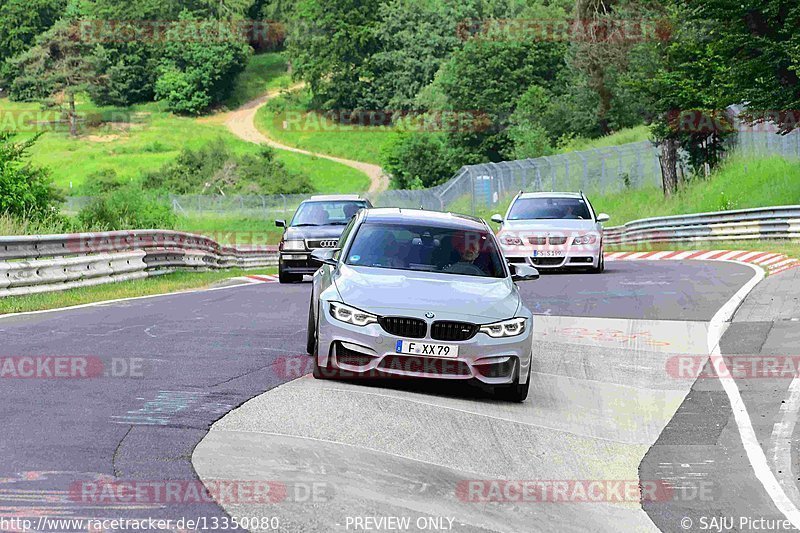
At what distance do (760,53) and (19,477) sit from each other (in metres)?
32.4

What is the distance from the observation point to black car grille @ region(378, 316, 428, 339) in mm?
10273

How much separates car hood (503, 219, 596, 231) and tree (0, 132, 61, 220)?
10491mm

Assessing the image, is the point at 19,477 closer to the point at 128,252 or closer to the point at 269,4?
the point at 128,252

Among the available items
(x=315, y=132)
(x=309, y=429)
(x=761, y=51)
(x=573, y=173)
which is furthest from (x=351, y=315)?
(x=315, y=132)

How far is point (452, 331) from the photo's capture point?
10320 mm

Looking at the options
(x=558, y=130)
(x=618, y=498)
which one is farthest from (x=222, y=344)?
(x=558, y=130)

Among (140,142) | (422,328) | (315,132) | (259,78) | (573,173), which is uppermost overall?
(422,328)

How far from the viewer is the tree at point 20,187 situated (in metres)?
29.1

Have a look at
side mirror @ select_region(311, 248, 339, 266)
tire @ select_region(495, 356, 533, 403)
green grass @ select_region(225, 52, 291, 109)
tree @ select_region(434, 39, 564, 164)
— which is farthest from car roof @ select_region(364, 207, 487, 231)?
green grass @ select_region(225, 52, 291, 109)

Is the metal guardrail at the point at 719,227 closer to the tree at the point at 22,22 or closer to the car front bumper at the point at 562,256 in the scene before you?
the car front bumper at the point at 562,256

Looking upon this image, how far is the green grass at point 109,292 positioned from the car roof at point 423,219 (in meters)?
6.48

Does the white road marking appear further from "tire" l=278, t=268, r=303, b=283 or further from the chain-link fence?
the chain-link fence

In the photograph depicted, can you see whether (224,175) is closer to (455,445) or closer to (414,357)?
(414,357)

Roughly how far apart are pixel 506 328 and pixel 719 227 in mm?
28533
